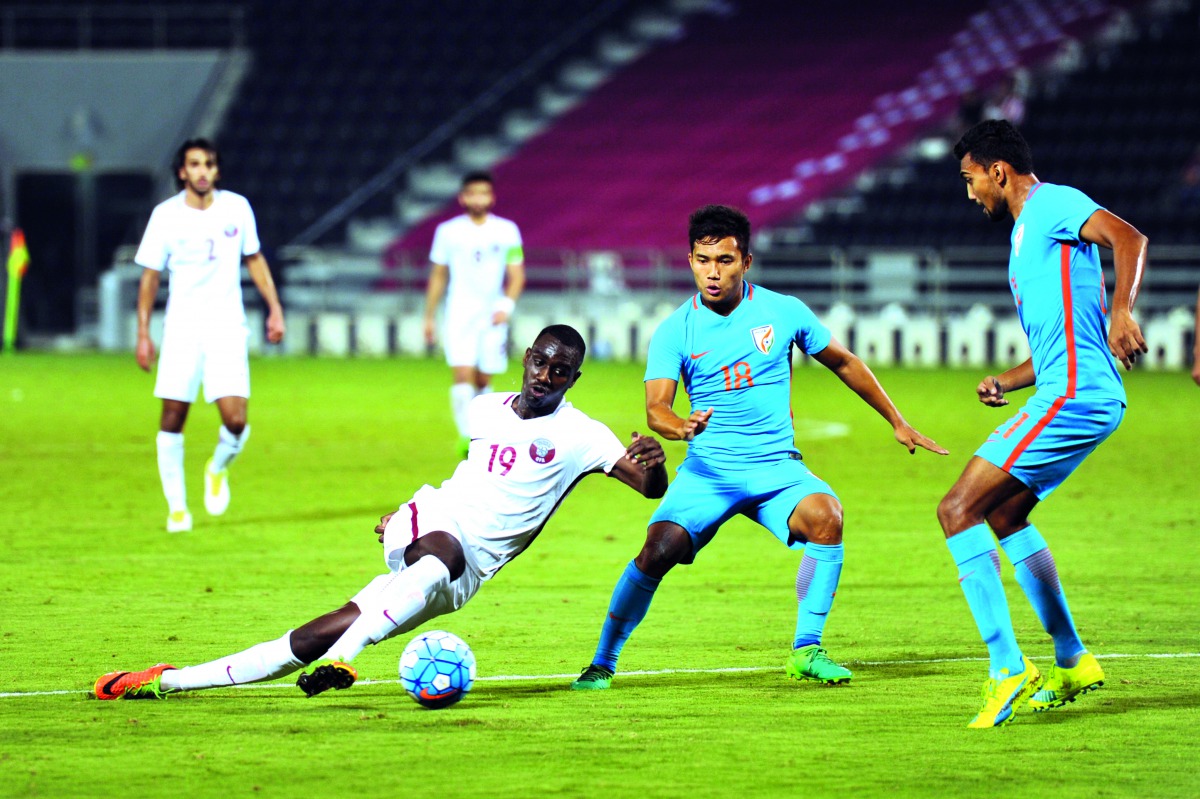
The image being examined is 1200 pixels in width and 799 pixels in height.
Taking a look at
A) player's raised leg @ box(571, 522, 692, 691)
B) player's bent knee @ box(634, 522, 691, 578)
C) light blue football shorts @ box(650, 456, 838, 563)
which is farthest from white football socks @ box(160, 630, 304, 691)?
light blue football shorts @ box(650, 456, 838, 563)

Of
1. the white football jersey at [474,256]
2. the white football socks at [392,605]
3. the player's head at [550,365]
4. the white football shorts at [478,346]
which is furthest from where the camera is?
the white football jersey at [474,256]

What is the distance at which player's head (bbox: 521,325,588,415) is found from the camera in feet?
20.2

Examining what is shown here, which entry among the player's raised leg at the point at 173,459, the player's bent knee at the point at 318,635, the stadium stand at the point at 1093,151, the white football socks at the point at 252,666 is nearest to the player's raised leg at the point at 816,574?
the player's bent knee at the point at 318,635

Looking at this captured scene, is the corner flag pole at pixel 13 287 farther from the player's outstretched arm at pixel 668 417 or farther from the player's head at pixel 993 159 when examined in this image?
the player's head at pixel 993 159

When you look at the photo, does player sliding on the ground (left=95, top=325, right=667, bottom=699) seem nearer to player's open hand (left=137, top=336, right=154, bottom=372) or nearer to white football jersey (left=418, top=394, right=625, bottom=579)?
white football jersey (left=418, top=394, right=625, bottom=579)

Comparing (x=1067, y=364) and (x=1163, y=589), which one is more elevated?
(x=1067, y=364)

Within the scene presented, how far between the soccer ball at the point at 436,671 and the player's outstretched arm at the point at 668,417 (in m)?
1.05

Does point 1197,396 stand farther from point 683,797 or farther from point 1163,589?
point 683,797

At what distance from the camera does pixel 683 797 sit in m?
4.85

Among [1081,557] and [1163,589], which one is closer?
[1163,589]

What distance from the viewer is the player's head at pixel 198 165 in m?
10.4

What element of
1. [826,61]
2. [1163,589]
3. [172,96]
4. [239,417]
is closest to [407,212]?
[172,96]

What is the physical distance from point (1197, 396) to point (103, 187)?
24.6 m

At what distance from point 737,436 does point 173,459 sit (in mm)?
5075
